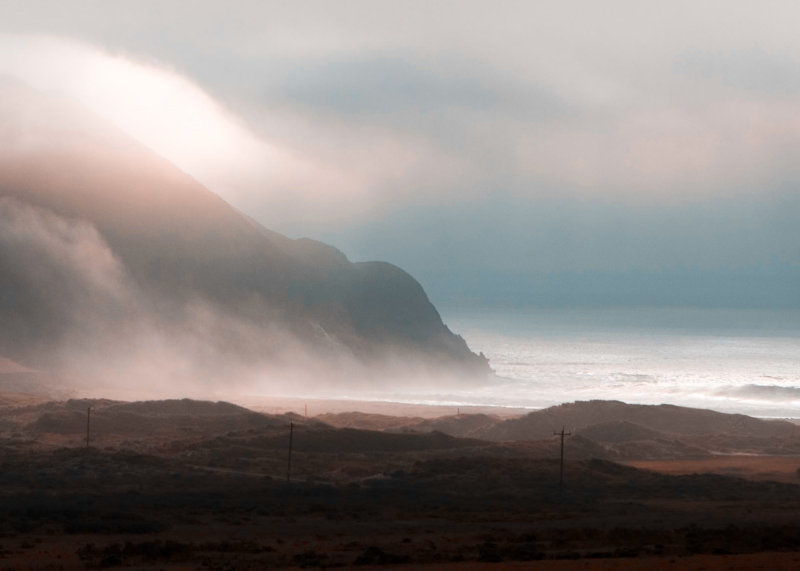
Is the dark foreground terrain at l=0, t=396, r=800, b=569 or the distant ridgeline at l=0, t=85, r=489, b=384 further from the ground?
the distant ridgeline at l=0, t=85, r=489, b=384

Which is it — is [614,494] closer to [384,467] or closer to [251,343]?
[384,467]

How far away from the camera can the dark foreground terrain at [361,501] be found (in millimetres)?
25250

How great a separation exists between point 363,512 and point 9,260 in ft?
253

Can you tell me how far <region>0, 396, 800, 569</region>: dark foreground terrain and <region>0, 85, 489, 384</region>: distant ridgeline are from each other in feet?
139

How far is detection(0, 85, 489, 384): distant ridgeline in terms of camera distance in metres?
99.7

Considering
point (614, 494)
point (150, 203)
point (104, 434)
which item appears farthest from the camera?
point (150, 203)

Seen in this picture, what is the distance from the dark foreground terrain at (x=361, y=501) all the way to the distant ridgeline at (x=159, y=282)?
42.3 m

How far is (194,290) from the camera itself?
111375 millimetres

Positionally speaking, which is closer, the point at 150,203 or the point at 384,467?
the point at 384,467

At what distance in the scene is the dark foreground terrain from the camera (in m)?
25.2

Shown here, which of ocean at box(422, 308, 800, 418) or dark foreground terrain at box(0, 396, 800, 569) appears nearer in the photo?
dark foreground terrain at box(0, 396, 800, 569)

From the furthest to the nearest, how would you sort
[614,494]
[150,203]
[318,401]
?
[150,203] < [318,401] < [614,494]

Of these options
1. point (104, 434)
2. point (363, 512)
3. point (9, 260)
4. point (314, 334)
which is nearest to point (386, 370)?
point (314, 334)

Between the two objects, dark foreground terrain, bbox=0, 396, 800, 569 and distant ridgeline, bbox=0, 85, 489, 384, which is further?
distant ridgeline, bbox=0, 85, 489, 384
